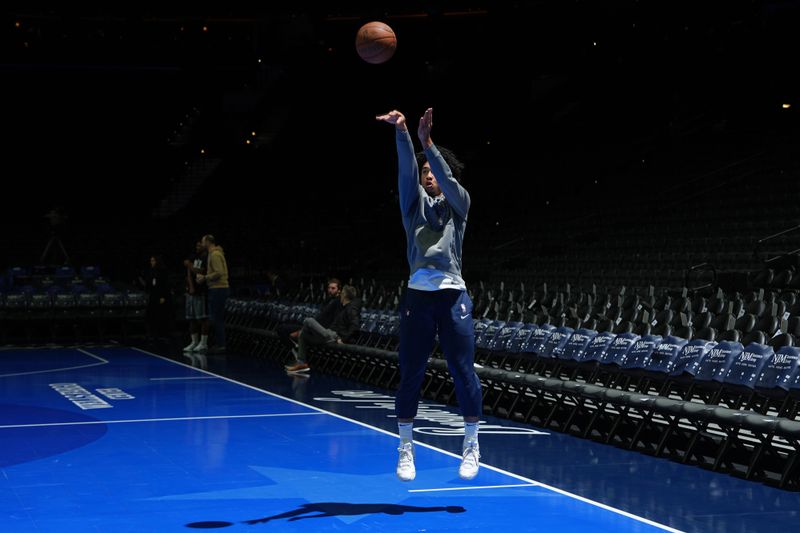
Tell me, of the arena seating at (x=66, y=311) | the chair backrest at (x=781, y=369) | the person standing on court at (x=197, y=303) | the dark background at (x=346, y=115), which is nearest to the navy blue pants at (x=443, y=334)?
the chair backrest at (x=781, y=369)

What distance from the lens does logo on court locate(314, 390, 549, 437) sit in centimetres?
740

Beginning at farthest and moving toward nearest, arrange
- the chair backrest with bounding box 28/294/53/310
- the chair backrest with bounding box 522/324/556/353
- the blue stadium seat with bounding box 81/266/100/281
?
the blue stadium seat with bounding box 81/266/100/281 < the chair backrest with bounding box 28/294/53/310 < the chair backrest with bounding box 522/324/556/353

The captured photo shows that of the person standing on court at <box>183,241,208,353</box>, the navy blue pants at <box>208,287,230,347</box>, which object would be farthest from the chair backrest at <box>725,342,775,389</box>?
the person standing on court at <box>183,241,208,353</box>

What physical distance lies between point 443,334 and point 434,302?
163mm

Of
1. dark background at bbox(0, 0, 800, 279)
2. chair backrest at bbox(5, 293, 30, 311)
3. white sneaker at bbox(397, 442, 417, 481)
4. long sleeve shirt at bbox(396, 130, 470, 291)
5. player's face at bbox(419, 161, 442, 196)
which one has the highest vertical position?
dark background at bbox(0, 0, 800, 279)

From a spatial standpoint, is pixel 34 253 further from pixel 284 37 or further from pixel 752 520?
pixel 752 520

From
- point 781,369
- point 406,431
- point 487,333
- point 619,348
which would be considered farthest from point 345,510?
point 487,333

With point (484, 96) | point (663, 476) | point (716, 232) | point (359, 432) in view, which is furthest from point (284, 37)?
point (663, 476)

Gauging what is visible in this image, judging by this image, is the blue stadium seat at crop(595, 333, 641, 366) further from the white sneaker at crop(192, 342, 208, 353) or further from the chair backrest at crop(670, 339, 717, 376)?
the white sneaker at crop(192, 342, 208, 353)

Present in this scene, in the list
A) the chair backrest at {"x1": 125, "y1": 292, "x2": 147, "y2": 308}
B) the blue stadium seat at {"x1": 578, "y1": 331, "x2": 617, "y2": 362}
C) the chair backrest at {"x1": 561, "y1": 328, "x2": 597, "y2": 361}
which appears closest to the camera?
the blue stadium seat at {"x1": 578, "y1": 331, "x2": 617, "y2": 362}

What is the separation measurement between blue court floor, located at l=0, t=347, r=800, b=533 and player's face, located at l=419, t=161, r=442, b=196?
155cm

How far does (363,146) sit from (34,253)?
35.6 ft

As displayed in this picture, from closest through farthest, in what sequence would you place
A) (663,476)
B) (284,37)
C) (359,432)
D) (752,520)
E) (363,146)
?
(752,520) → (663,476) → (359,432) → (284,37) → (363,146)

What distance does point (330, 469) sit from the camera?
5914 millimetres
